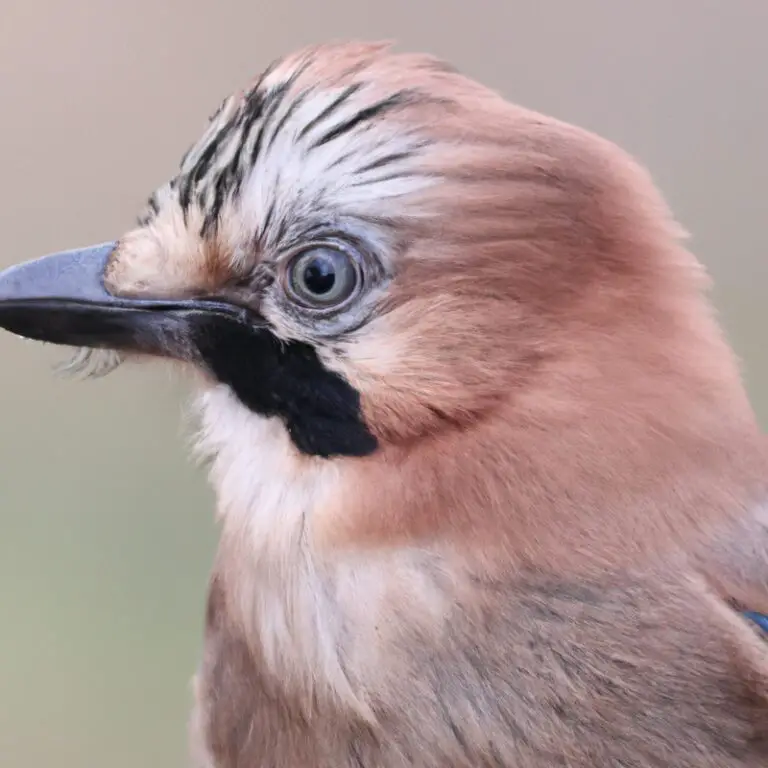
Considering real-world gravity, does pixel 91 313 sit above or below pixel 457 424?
above

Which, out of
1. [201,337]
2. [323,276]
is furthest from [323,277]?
[201,337]

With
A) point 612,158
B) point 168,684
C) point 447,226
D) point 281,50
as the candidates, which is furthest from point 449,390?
point 168,684

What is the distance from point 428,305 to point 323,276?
72mm

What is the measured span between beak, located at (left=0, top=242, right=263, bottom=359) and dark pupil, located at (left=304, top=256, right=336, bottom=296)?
7cm

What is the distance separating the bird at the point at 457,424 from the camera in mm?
522

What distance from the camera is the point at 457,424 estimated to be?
54cm

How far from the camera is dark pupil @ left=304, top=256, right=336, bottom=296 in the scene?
0.53m

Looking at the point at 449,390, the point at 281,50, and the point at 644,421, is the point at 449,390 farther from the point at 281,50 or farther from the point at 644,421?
the point at 281,50

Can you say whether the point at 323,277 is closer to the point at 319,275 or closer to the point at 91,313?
the point at 319,275

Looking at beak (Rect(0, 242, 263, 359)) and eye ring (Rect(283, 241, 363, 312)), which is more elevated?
beak (Rect(0, 242, 263, 359))

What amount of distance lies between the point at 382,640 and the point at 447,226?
0.91 ft

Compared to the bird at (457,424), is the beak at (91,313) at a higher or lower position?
higher

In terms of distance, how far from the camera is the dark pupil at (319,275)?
530 millimetres

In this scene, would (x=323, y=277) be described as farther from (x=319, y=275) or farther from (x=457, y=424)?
(x=457, y=424)
